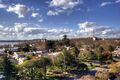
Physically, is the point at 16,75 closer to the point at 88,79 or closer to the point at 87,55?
the point at 88,79

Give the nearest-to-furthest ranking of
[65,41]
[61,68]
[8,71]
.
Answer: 1. [8,71]
2. [61,68]
3. [65,41]

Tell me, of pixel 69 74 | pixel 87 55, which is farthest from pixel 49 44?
pixel 69 74

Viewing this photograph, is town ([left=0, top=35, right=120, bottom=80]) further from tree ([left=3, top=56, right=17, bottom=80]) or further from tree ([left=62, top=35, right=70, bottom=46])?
tree ([left=62, top=35, right=70, bottom=46])

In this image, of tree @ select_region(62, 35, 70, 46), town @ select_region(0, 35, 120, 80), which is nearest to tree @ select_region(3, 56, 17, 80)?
town @ select_region(0, 35, 120, 80)

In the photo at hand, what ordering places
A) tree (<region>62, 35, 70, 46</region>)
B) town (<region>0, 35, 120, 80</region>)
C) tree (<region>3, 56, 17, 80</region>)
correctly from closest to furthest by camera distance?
tree (<region>3, 56, 17, 80</region>), town (<region>0, 35, 120, 80</region>), tree (<region>62, 35, 70, 46</region>)

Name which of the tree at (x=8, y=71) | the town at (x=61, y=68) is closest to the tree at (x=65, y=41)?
the town at (x=61, y=68)

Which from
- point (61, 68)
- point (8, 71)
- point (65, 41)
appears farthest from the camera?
point (65, 41)

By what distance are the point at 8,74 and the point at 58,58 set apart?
19384 mm

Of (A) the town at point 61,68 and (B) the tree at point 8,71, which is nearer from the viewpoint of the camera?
(B) the tree at point 8,71

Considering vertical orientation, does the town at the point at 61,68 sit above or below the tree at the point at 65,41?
below

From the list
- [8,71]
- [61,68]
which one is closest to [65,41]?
[61,68]

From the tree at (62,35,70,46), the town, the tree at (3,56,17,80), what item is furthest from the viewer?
the tree at (62,35,70,46)

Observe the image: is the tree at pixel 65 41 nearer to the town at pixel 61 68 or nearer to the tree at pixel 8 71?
Result: the town at pixel 61 68

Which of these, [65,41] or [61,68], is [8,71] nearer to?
[61,68]
